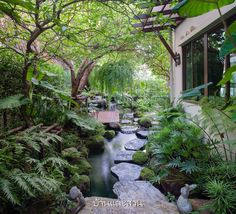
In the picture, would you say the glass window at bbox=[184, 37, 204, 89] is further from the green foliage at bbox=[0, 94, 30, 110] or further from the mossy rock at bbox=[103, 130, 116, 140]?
the green foliage at bbox=[0, 94, 30, 110]

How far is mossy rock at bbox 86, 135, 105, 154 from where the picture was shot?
4836 mm

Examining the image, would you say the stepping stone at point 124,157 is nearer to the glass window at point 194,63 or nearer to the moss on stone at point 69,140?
the moss on stone at point 69,140

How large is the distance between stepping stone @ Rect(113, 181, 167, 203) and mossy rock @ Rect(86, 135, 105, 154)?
5.74ft

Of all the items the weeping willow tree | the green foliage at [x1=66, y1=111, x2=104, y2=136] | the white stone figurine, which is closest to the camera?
the white stone figurine

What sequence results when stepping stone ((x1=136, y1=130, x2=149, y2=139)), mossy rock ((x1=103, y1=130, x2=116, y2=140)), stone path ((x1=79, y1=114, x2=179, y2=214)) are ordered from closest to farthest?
1. stone path ((x1=79, y1=114, x2=179, y2=214))
2. stepping stone ((x1=136, y1=130, x2=149, y2=139))
3. mossy rock ((x1=103, y1=130, x2=116, y2=140))

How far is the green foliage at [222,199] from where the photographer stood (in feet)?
6.07

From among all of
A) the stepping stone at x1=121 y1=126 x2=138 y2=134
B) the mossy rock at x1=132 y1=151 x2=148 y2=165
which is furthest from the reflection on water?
the stepping stone at x1=121 y1=126 x2=138 y2=134

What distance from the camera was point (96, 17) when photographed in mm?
3264

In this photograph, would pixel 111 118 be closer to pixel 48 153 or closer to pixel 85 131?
pixel 85 131

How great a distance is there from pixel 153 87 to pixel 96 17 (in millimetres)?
6535

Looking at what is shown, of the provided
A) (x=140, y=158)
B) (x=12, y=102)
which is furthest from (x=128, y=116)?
(x=12, y=102)

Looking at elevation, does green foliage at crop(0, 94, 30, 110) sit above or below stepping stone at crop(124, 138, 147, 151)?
above

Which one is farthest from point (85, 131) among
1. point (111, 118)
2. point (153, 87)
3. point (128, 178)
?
point (153, 87)

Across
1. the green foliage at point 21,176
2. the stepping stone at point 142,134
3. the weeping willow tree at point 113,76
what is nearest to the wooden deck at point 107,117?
the stepping stone at point 142,134
